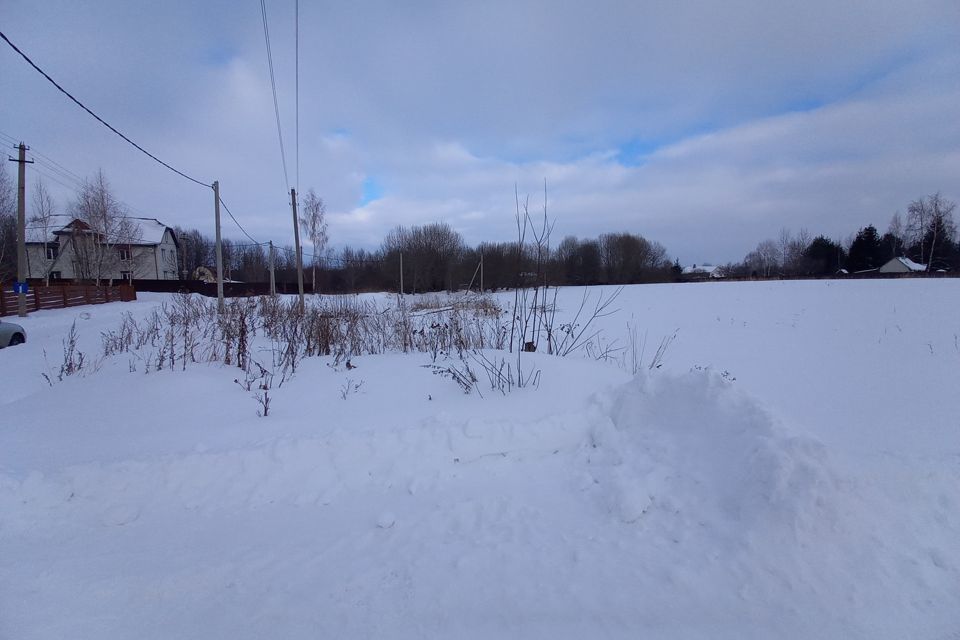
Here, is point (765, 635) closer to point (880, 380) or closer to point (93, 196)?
point (880, 380)

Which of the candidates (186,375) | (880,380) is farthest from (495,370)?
(880,380)

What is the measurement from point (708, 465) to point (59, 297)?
32.2m

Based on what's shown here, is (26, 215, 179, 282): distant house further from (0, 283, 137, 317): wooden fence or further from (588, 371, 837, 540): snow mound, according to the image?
(588, 371, 837, 540): snow mound

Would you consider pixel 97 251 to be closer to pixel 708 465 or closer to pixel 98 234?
pixel 98 234

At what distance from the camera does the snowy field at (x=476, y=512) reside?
213 cm

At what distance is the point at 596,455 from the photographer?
354 cm

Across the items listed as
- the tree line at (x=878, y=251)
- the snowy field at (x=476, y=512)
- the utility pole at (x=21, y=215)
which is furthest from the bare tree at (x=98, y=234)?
the tree line at (x=878, y=251)

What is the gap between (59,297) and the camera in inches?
903

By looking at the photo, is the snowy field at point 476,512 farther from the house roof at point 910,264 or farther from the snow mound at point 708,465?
the house roof at point 910,264

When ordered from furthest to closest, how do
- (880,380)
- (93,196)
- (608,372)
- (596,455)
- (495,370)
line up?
(93,196) → (880,380) → (608,372) → (495,370) → (596,455)

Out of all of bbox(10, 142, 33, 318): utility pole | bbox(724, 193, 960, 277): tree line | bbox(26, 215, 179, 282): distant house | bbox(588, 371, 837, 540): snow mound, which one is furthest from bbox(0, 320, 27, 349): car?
bbox(724, 193, 960, 277): tree line

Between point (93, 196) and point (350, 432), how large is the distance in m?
38.9

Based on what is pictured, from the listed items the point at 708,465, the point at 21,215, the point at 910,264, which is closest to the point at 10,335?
the point at 21,215

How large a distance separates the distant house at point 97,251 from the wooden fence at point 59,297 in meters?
3.97
